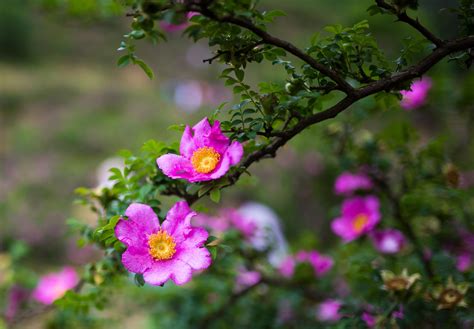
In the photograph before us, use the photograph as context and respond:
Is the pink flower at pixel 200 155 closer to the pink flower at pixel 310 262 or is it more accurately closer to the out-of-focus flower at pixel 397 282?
the out-of-focus flower at pixel 397 282

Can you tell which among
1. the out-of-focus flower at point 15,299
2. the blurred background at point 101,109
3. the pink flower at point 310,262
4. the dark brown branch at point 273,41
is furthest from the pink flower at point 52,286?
the dark brown branch at point 273,41

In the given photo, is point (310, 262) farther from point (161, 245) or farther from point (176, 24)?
point (176, 24)

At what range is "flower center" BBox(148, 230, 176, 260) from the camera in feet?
1.90

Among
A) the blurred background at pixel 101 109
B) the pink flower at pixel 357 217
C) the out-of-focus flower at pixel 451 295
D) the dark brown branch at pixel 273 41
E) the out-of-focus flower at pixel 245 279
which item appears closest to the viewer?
the dark brown branch at pixel 273 41

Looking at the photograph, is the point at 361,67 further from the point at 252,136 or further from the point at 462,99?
the point at 462,99

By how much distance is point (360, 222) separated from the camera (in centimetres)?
108

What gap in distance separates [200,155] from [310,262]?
72 cm

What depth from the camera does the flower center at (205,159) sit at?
0.57 metres

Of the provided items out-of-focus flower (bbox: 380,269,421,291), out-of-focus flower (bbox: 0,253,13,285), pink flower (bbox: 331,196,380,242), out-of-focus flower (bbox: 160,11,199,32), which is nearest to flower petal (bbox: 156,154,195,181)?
out-of-focus flower (bbox: 160,11,199,32)

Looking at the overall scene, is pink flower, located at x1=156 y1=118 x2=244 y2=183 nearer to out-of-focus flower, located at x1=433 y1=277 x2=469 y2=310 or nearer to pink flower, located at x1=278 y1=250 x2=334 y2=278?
out-of-focus flower, located at x1=433 y1=277 x2=469 y2=310

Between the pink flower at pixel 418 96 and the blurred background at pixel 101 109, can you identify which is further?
the blurred background at pixel 101 109

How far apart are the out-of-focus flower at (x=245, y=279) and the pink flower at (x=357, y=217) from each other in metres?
0.28

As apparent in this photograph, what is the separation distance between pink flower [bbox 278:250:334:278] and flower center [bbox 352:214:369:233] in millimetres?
165

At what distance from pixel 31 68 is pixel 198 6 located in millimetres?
5265
